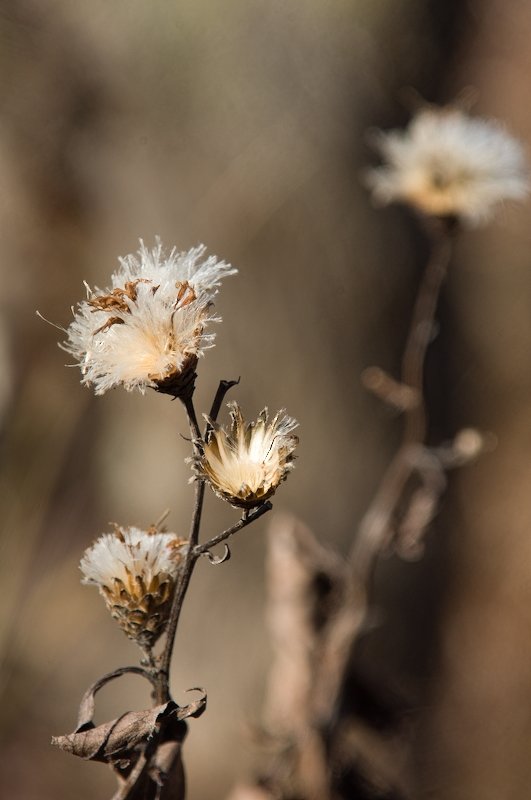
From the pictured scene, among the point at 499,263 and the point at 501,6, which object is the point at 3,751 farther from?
the point at 501,6

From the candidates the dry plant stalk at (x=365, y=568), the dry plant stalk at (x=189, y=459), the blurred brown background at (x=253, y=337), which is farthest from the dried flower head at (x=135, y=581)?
the blurred brown background at (x=253, y=337)

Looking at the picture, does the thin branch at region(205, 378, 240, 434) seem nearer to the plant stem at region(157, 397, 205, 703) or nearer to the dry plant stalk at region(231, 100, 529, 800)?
the plant stem at region(157, 397, 205, 703)

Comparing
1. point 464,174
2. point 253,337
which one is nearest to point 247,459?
point 464,174

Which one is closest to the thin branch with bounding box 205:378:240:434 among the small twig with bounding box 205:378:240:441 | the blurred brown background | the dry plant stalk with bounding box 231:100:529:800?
the small twig with bounding box 205:378:240:441

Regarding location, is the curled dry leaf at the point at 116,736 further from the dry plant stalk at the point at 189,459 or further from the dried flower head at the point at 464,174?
the dried flower head at the point at 464,174

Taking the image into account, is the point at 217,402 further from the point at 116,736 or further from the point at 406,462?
the point at 406,462
